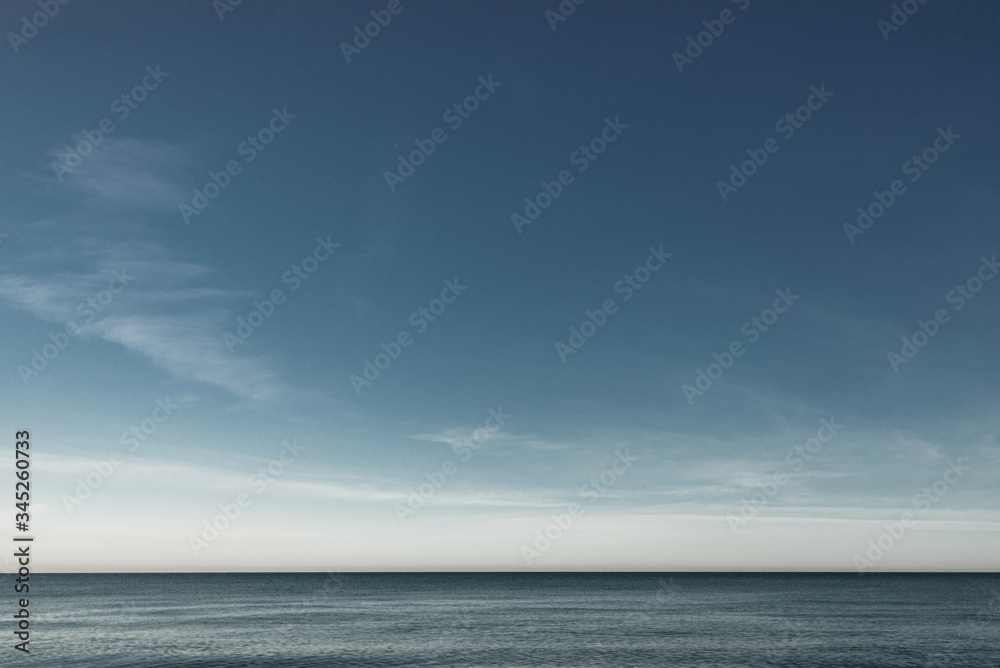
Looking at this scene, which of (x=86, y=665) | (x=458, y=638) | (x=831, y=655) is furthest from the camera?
(x=458, y=638)

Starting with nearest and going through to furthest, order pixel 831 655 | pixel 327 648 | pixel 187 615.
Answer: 1. pixel 831 655
2. pixel 327 648
3. pixel 187 615

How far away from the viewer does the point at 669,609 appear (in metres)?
118

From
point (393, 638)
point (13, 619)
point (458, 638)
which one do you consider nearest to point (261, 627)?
point (393, 638)

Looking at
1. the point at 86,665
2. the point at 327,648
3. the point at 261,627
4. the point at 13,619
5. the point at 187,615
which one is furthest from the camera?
the point at 187,615

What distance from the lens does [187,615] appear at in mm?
105062

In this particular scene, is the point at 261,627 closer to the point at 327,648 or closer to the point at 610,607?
the point at 327,648

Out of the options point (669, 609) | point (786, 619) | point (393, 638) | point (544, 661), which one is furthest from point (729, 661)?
point (669, 609)

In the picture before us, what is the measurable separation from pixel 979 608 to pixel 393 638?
103 meters

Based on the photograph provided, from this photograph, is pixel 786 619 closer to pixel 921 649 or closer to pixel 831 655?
pixel 921 649

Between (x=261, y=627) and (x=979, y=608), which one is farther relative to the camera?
(x=979, y=608)

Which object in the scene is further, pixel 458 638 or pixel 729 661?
pixel 458 638

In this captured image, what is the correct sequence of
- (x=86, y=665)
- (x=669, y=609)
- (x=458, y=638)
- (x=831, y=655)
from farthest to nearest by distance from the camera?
1. (x=669, y=609)
2. (x=458, y=638)
3. (x=831, y=655)
4. (x=86, y=665)

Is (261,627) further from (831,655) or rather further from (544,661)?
(831,655)

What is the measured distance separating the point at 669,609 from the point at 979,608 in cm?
5285
